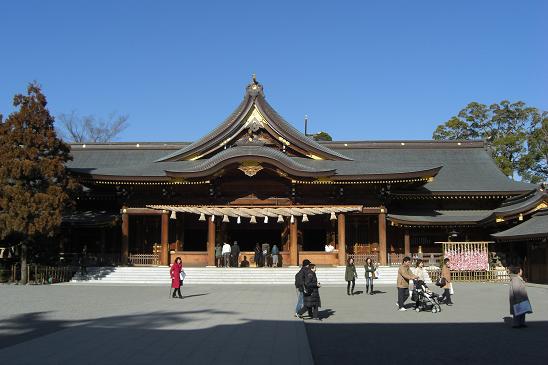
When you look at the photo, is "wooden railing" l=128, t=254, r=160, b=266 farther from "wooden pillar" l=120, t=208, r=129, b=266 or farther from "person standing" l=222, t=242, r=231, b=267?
"person standing" l=222, t=242, r=231, b=267

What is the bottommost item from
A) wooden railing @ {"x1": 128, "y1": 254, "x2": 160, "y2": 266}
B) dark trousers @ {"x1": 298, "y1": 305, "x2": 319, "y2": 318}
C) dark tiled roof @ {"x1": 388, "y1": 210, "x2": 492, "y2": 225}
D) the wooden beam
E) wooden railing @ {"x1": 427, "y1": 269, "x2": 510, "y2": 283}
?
wooden railing @ {"x1": 427, "y1": 269, "x2": 510, "y2": 283}

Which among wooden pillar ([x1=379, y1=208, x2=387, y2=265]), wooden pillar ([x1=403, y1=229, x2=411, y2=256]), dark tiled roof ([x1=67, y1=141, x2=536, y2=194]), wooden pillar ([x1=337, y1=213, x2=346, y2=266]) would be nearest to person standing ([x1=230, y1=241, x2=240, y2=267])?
dark tiled roof ([x1=67, y1=141, x2=536, y2=194])

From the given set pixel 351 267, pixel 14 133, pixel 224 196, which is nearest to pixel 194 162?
pixel 224 196

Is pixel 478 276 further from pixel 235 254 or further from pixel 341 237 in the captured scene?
pixel 235 254

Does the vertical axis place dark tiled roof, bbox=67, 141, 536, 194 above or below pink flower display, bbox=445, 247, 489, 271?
above

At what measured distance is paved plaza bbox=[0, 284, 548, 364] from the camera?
8.79m

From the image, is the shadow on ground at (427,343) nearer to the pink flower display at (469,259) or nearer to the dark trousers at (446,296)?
the dark trousers at (446,296)

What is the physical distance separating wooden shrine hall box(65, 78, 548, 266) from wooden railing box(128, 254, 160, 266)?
359mm

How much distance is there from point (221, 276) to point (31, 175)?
9.62m

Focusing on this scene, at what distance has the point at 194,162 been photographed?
3069 cm

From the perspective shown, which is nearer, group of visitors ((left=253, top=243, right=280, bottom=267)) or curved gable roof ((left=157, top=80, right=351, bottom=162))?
group of visitors ((left=253, top=243, right=280, bottom=267))

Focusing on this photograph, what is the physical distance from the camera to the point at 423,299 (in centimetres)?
1512

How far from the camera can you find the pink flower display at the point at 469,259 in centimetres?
2544

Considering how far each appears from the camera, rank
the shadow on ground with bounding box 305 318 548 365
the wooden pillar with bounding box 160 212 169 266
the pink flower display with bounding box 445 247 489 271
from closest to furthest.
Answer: the shadow on ground with bounding box 305 318 548 365 → the pink flower display with bounding box 445 247 489 271 → the wooden pillar with bounding box 160 212 169 266
